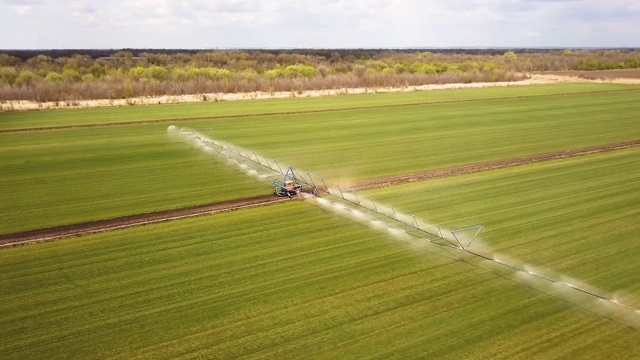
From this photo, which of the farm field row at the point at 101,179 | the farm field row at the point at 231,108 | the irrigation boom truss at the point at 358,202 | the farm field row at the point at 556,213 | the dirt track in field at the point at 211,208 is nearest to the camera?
the farm field row at the point at 556,213

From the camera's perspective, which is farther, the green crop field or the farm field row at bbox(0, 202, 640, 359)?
the green crop field

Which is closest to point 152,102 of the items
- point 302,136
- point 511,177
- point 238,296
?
point 302,136

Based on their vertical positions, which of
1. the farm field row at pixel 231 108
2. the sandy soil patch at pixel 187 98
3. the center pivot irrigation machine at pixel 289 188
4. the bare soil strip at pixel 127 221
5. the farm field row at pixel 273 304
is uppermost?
the sandy soil patch at pixel 187 98

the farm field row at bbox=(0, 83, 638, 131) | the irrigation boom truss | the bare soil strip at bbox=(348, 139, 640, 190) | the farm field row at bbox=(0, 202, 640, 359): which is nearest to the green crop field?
the farm field row at bbox=(0, 202, 640, 359)

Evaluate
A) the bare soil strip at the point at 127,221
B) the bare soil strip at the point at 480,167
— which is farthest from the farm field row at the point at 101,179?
the bare soil strip at the point at 480,167

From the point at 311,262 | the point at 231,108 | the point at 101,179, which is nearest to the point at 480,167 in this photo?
the point at 311,262

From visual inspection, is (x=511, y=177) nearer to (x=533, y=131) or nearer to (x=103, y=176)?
(x=533, y=131)

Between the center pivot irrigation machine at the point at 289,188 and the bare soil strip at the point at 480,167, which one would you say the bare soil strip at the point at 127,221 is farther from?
the bare soil strip at the point at 480,167

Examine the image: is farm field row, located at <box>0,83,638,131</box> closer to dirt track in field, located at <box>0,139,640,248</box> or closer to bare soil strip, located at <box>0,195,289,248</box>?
dirt track in field, located at <box>0,139,640,248</box>
